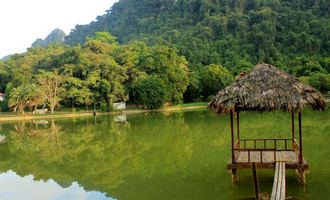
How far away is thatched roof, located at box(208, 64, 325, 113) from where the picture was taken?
1054 cm

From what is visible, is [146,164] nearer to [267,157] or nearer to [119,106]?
[267,157]

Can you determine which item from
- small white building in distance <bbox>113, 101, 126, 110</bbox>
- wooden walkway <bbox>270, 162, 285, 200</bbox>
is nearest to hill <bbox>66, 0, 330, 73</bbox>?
small white building in distance <bbox>113, 101, 126, 110</bbox>

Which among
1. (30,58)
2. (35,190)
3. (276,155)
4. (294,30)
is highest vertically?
(294,30)

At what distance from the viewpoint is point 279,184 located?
8.42 meters

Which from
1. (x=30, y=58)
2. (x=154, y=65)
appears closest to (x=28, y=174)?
(x=154, y=65)

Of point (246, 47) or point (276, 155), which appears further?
point (246, 47)

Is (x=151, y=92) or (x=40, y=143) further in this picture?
(x=151, y=92)

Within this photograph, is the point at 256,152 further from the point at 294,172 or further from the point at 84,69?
the point at 84,69

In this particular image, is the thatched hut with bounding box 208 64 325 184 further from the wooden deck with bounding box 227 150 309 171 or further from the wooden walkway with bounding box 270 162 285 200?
the wooden walkway with bounding box 270 162 285 200

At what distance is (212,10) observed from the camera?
89.6m

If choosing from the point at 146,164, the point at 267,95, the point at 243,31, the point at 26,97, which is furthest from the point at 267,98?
the point at 243,31

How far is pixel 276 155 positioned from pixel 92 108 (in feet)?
126

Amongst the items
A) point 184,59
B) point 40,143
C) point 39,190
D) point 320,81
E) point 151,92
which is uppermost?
point 184,59

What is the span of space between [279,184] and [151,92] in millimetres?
36897
